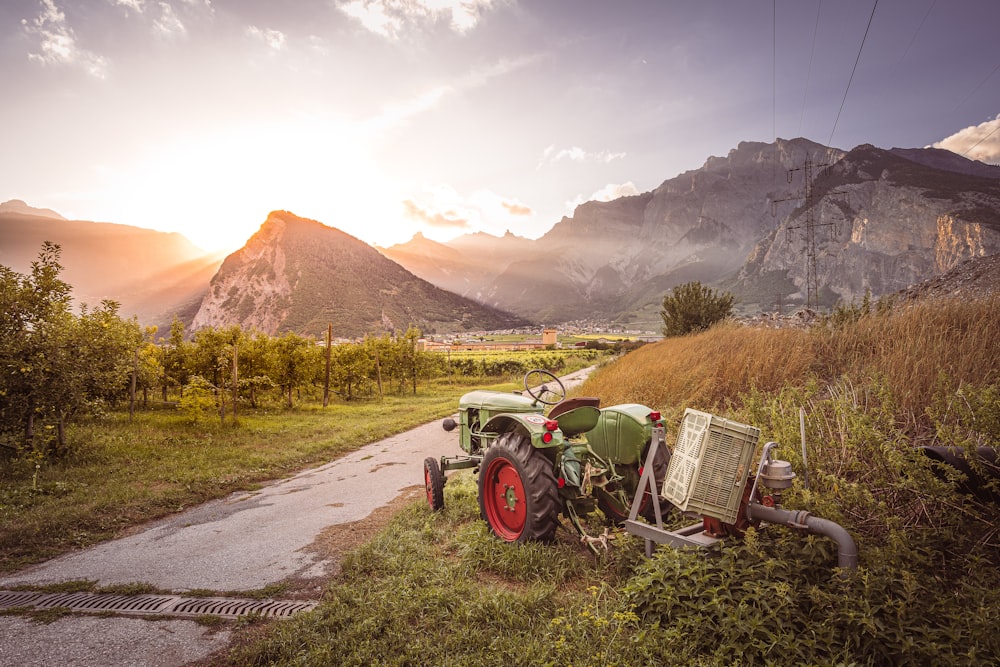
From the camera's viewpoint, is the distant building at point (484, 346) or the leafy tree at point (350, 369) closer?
the leafy tree at point (350, 369)

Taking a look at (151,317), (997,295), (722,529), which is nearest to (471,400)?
(722,529)

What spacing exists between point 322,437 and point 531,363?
2781 cm

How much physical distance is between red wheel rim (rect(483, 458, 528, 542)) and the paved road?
1.62 meters

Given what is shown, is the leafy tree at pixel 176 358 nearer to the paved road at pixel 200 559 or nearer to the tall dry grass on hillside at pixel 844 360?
the paved road at pixel 200 559

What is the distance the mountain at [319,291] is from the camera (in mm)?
77188

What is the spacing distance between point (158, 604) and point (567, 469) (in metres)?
3.51

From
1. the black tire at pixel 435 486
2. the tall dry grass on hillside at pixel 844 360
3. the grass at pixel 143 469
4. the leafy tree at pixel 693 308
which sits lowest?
the grass at pixel 143 469

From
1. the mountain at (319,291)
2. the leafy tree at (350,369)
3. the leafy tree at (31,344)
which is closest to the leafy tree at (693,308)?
the leafy tree at (350,369)

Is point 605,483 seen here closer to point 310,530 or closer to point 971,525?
point 971,525

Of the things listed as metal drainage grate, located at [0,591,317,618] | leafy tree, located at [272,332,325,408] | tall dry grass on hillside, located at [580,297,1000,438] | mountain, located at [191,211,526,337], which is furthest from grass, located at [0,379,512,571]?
mountain, located at [191,211,526,337]

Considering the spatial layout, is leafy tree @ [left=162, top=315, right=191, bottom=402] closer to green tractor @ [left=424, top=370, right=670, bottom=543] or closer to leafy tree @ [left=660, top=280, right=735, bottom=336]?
green tractor @ [left=424, top=370, right=670, bottom=543]

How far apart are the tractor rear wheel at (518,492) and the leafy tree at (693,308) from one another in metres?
21.8

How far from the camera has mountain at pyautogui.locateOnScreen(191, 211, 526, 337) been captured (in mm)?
77188

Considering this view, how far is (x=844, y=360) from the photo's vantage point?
6414 mm
